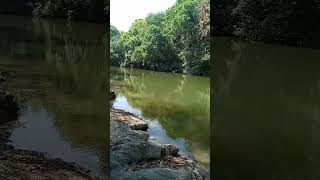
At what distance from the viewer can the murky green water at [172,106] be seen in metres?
7.14

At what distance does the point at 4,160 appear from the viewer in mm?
5141

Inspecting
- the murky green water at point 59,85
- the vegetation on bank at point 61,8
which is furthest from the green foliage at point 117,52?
the vegetation on bank at point 61,8

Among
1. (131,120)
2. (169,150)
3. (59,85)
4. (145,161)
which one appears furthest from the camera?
(59,85)

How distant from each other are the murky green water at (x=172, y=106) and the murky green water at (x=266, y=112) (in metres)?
0.35

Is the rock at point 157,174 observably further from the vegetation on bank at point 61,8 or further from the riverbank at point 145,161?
the vegetation on bank at point 61,8

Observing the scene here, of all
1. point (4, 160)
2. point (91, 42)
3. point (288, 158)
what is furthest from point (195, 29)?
point (4, 160)

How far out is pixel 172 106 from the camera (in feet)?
33.3

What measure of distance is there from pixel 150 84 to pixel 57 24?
15.3 ft

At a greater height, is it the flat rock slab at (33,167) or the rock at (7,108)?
the rock at (7,108)

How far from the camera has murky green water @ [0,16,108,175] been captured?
20.0 feet

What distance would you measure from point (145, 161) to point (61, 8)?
19.8ft

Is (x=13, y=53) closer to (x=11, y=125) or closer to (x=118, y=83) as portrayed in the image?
(x=11, y=125)

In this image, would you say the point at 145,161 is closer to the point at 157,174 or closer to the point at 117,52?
the point at 157,174

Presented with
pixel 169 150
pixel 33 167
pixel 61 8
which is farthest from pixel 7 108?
pixel 61 8
